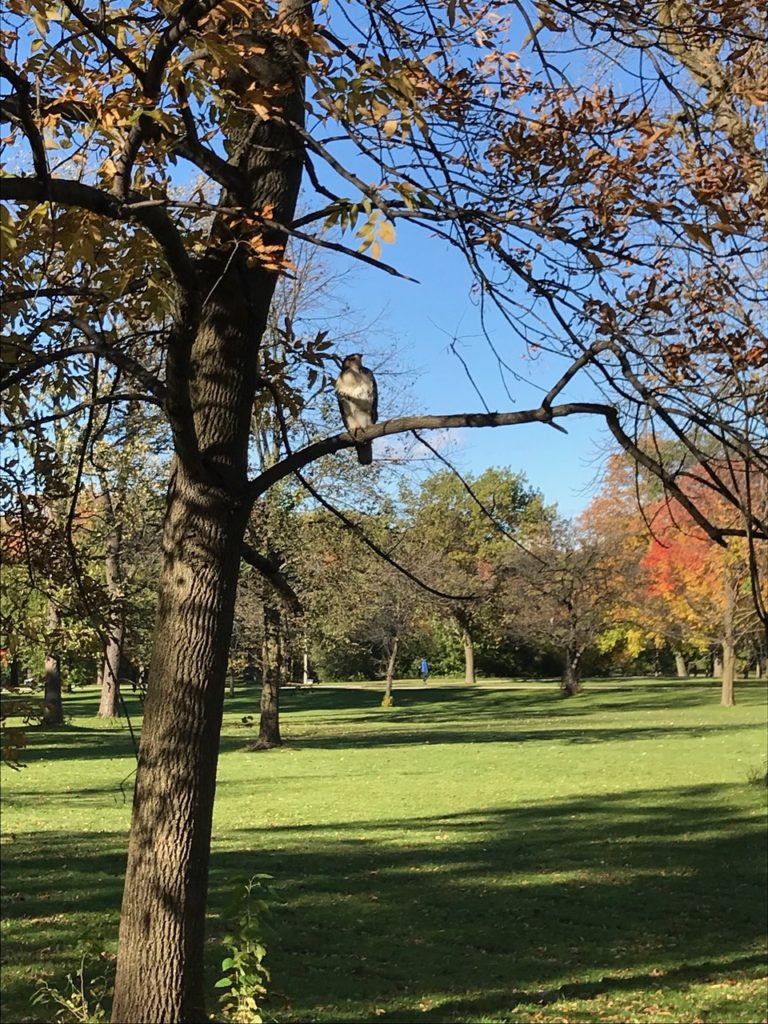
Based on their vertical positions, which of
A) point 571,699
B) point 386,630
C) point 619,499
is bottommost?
point 571,699

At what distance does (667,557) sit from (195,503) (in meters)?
32.6

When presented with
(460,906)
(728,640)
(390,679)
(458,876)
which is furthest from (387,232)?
Answer: (390,679)

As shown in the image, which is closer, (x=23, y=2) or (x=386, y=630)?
(x=23, y=2)

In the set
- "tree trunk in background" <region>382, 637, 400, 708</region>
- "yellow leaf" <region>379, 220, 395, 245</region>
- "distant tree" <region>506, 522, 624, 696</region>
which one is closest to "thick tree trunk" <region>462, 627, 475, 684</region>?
"distant tree" <region>506, 522, 624, 696</region>

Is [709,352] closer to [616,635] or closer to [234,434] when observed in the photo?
[234,434]

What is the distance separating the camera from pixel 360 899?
7887 mm

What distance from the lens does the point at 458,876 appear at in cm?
885

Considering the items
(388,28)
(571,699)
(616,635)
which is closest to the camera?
(388,28)

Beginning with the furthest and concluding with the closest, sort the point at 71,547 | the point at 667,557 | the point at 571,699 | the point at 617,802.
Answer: the point at 571,699 < the point at 667,557 < the point at 617,802 < the point at 71,547

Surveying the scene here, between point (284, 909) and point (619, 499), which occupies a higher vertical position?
point (619, 499)

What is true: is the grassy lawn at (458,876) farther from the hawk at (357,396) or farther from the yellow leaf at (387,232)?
the yellow leaf at (387,232)

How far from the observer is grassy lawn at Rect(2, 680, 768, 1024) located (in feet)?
19.2

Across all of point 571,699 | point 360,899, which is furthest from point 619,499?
point 360,899

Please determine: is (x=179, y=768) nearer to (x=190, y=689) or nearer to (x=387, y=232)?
(x=190, y=689)
